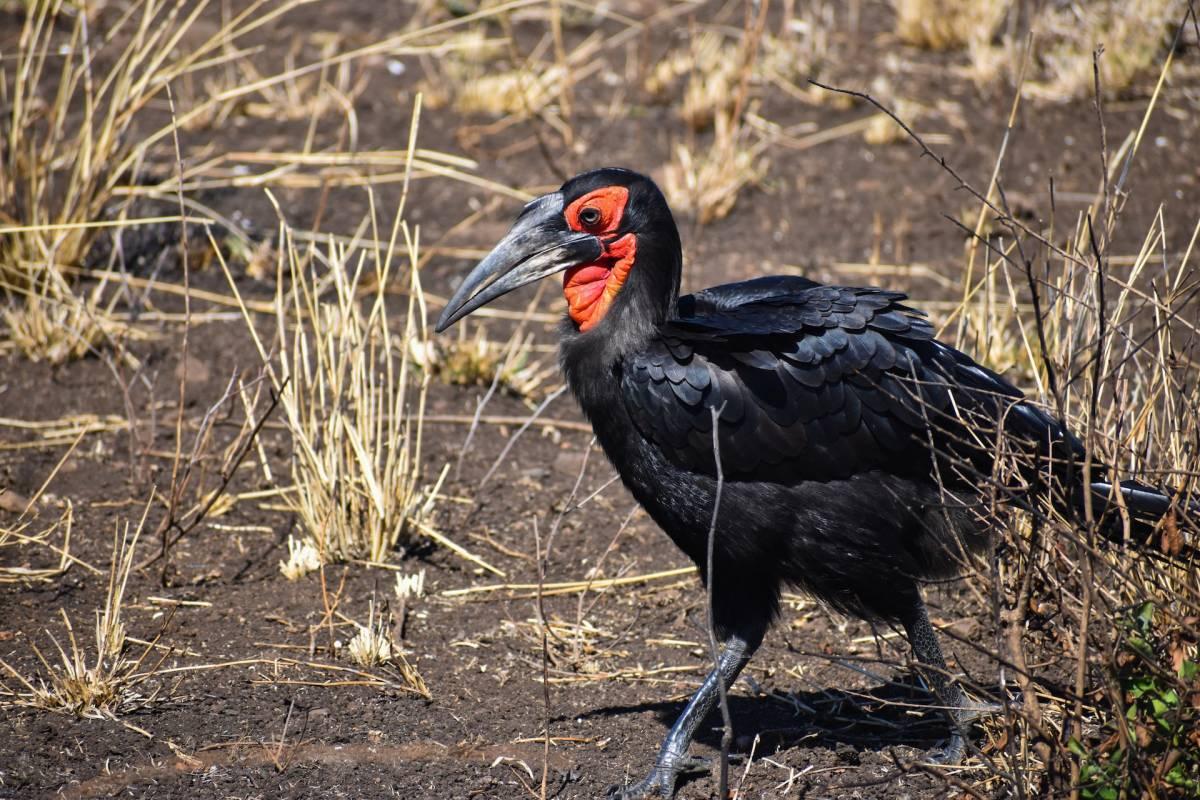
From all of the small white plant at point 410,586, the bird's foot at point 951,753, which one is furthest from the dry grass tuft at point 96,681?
the bird's foot at point 951,753

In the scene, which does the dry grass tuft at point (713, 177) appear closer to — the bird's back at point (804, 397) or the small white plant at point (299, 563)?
the small white plant at point (299, 563)

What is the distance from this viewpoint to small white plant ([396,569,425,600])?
12.6 feet

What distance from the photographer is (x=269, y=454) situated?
4672 mm

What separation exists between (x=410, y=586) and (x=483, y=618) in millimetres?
247

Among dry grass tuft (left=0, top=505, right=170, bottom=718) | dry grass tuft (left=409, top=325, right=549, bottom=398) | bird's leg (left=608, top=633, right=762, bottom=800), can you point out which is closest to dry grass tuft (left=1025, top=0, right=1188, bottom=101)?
dry grass tuft (left=409, top=325, right=549, bottom=398)

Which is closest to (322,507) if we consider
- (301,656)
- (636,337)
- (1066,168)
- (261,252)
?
(301,656)

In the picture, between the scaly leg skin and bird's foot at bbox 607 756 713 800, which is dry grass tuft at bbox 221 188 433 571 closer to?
bird's foot at bbox 607 756 713 800

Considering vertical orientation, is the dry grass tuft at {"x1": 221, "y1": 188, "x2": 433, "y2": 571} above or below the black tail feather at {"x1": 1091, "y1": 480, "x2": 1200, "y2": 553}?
below

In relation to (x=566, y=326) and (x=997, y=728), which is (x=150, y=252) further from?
(x=997, y=728)

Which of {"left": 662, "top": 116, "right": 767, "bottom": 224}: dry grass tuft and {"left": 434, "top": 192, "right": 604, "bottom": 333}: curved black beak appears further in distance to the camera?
{"left": 662, "top": 116, "right": 767, "bottom": 224}: dry grass tuft

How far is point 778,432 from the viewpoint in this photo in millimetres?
3078

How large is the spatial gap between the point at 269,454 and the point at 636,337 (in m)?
2.00

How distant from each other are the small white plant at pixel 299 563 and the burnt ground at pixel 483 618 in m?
0.03

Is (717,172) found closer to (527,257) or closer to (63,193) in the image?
(63,193)
